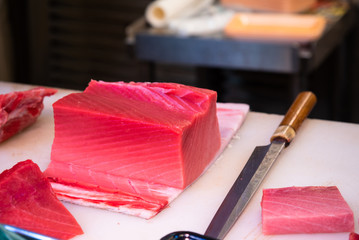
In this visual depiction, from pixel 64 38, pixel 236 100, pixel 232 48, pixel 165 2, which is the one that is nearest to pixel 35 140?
pixel 232 48

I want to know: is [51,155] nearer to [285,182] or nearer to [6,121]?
[6,121]

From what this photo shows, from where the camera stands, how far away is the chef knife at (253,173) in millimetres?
1186

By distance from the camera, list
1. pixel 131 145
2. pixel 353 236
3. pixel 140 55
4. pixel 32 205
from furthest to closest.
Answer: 1. pixel 140 55
2. pixel 131 145
3. pixel 32 205
4. pixel 353 236

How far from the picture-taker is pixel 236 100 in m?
3.78

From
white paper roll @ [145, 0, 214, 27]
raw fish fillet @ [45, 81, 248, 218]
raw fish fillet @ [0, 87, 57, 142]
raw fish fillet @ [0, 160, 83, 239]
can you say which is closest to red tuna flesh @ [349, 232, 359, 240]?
raw fish fillet @ [45, 81, 248, 218]

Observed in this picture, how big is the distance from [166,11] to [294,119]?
1.48m

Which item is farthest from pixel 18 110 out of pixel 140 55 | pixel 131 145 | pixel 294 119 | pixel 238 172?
pixel 140 55

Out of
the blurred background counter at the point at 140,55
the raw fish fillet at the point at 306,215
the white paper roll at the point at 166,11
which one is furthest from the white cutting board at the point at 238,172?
the white paper roll at the point at 166,11

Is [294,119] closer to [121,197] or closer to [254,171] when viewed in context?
[254,171]

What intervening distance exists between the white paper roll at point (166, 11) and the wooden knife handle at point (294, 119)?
138cm

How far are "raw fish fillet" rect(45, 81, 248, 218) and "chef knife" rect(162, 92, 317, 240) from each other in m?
0.12

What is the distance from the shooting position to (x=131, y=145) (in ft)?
4.37

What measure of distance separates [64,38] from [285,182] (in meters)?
3.01

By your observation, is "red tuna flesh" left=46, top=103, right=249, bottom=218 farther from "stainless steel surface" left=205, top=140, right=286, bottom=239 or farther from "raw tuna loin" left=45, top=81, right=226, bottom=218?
"stainless steel surface" left=205, top=140, right=286, bottom=239
